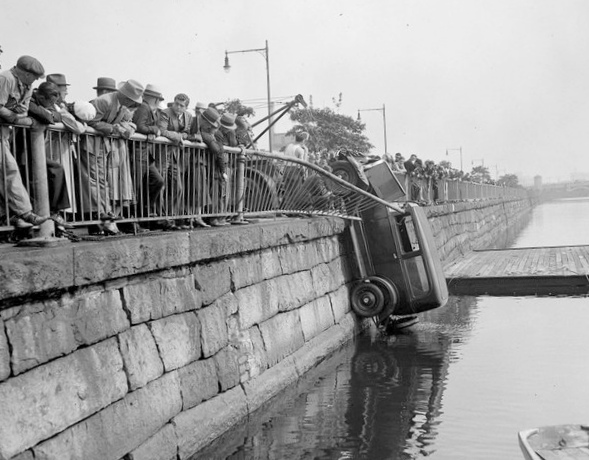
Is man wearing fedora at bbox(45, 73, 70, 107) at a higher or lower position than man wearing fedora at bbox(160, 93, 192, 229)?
higher

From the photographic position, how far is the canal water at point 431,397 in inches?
259

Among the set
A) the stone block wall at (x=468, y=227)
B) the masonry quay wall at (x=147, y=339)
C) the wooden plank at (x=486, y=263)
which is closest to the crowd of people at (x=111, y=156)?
the masonry quay wall at (x=147, y=339)

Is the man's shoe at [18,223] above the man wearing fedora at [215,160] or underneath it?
underneath

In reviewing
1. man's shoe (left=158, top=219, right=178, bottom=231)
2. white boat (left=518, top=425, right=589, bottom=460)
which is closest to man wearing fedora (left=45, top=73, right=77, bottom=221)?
man's shoe (left=158, top=219, right=178, bottom=231)

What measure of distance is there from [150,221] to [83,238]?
5.78 ft

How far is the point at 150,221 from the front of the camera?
7996 mm

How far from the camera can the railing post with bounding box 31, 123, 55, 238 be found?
18.7 feet

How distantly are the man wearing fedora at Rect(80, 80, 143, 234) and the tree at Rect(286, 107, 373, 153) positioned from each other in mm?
34508

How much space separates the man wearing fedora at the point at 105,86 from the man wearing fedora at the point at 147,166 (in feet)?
1.46

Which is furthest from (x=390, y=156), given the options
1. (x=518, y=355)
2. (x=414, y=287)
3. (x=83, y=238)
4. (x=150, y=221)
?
(x=83, y=238)

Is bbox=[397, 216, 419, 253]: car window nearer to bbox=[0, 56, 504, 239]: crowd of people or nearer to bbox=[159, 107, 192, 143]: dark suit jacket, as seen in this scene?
bbox=[0, 56, 504, 239]: crowd of people

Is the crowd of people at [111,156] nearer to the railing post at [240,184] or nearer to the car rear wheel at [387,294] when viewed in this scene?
the railing post at [240,184]

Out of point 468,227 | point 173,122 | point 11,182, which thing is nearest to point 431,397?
point 173,122

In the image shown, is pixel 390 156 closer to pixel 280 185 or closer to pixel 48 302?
pixel 280 185
